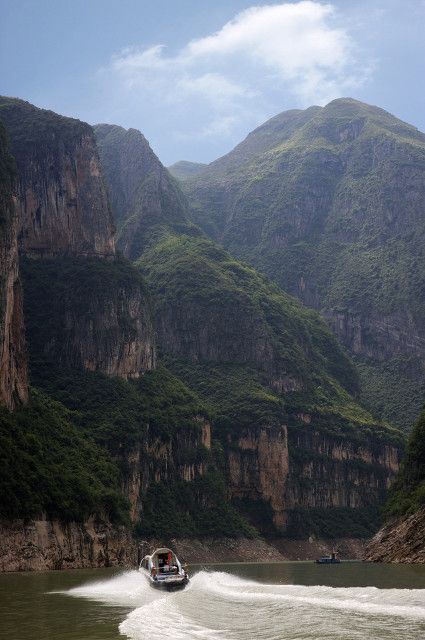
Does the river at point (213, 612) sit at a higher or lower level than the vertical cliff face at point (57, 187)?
lower

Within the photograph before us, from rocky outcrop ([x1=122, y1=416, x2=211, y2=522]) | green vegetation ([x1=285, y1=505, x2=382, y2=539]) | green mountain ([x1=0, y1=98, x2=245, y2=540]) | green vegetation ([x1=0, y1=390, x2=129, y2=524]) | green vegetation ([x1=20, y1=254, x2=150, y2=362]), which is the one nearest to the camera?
green vegetation ([x1=0, y1=390, x2=129, y2=524])

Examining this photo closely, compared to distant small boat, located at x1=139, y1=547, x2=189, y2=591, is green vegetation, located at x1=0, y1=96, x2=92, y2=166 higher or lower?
higher

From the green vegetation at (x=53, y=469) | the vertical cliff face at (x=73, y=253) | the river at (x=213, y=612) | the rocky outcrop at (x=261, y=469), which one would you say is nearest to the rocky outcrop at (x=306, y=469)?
the rocky outcrop at (x=261, y=469)

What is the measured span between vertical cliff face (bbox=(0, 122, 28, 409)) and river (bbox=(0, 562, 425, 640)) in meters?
40.4

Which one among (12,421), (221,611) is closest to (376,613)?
(221,611)

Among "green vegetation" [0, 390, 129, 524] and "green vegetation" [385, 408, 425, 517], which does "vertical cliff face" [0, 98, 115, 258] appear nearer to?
"green vegetation" [0, 390, 129, 524]

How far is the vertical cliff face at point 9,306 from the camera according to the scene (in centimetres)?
10425

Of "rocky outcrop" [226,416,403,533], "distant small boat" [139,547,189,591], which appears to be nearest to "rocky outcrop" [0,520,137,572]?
"distant small boat" [139,547,189,591]

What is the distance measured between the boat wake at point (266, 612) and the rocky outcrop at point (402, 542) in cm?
3145

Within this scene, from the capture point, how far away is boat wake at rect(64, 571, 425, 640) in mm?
39562

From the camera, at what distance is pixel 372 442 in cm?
19812

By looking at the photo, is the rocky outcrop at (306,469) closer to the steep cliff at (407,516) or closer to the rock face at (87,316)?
the rock face at (87,316)

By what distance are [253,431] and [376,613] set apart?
13555cm

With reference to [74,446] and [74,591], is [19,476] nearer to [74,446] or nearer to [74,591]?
[74,446]
